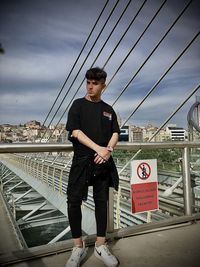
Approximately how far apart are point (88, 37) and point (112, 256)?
7.24m

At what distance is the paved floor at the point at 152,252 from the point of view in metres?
1.94

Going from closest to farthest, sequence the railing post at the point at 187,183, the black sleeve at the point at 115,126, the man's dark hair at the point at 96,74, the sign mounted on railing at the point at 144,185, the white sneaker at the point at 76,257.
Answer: the white sneaker at the point at 76,257 → the man's dark hair at the point at 96,74 → the black sleeve at the point at 115,126 → the sign mounted on railing at the point at 144,185 → the railing post at the point at 187,183

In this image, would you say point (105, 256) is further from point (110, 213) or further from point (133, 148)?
point (133, 148)

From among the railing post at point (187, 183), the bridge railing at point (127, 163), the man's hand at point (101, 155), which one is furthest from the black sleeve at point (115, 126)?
the railing post at point (187, 183)

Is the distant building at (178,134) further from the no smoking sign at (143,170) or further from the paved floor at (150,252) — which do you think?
the paved floor at (150,252)

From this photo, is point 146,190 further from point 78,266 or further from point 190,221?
point 78,266

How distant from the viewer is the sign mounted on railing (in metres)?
2.58

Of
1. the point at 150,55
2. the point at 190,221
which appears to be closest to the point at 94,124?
the point at 190,221

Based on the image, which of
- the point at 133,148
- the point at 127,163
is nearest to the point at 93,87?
the point at 133,148

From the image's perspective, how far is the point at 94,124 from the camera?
1.97m

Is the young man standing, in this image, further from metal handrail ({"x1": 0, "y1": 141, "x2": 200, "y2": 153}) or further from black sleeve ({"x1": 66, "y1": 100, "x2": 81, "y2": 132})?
metal handrail ({"x1": 0, "y1": 141, "x2": 200, "y2": 153})

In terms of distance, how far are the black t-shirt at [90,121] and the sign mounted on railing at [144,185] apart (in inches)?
26.7

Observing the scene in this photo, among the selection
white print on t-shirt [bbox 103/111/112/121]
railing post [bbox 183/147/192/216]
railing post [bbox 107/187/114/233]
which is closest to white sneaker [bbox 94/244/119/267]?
railing post [bbox 107/187/114/233]

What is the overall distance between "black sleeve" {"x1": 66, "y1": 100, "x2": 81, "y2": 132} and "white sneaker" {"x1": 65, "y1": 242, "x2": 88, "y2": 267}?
780mm
